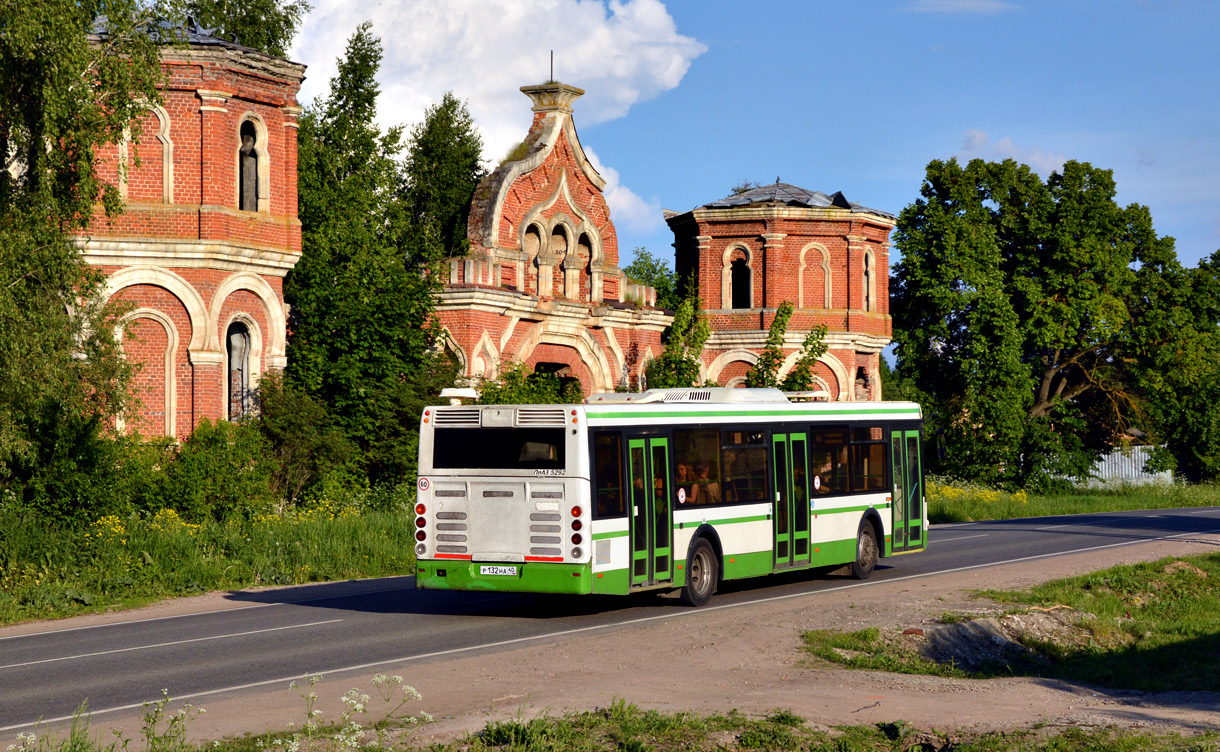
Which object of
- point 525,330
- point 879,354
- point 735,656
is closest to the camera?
point 735,656

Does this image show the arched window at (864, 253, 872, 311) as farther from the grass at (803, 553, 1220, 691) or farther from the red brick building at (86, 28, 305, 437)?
the red brick building at (86, 28, 305, 437)

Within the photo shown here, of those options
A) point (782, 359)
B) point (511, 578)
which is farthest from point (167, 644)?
point (782, 359)

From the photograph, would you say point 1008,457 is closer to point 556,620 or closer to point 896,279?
point 896,279

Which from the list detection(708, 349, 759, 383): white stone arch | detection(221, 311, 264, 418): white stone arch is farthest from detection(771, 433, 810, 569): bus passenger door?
detection(708, 349, 759, 383): white stone arch

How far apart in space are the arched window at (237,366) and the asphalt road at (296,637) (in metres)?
8.53

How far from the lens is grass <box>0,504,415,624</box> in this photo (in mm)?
19266

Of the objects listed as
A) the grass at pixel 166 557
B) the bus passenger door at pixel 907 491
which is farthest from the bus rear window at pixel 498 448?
the bus passenger door at pixel 907 491

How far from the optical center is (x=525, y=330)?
3522 cm

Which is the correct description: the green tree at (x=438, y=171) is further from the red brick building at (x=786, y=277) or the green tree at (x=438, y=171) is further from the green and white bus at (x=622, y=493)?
the green and white bus at (x=622, y=493)

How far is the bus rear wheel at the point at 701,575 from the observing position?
17672 millimetres

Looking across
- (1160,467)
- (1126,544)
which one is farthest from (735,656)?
(1160,467)

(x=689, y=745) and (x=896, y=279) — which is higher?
(x=896, y=279)

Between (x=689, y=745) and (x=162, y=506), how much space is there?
59.6ft

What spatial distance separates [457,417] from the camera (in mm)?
17016
